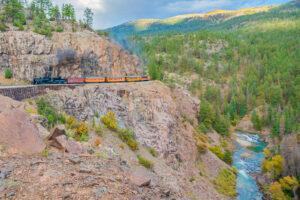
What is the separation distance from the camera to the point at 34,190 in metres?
7.48

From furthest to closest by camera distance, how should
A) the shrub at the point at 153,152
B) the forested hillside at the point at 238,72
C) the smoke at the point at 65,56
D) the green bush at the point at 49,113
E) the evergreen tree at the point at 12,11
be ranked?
the forested hillside at the point at 238,72 → the evergreen tree at the point at 12,11 → the smoke at the point at 65,56 → the shrub at the point at 153,152 → the green bush at the point at 49,113

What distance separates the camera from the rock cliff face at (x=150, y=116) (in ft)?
91.5

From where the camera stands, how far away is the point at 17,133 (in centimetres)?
1060

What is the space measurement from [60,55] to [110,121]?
648 inches

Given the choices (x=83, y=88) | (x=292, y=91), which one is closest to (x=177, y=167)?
(x=83, y=88)

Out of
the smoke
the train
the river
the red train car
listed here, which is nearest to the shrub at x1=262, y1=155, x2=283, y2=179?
the river

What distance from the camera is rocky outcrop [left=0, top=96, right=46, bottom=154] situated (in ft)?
33.0

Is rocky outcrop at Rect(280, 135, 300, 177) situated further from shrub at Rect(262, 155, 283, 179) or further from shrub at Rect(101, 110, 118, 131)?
shrub at Rect(101, 110, 118, 131)

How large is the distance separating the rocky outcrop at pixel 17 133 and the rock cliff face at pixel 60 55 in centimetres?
2227

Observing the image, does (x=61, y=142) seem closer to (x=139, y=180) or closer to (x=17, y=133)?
(x=17, y=133)

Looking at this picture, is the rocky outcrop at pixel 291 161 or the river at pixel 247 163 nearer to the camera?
the rocky outcrop at pixel 291 161

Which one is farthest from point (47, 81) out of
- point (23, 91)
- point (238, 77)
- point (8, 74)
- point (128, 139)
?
point (238, 77)

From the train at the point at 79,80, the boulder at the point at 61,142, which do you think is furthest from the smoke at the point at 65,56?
the boulder at the point at 61,142

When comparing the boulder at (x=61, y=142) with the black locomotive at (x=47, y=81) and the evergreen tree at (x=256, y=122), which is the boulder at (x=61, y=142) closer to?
the black locomotive at (x=47, y=81)
